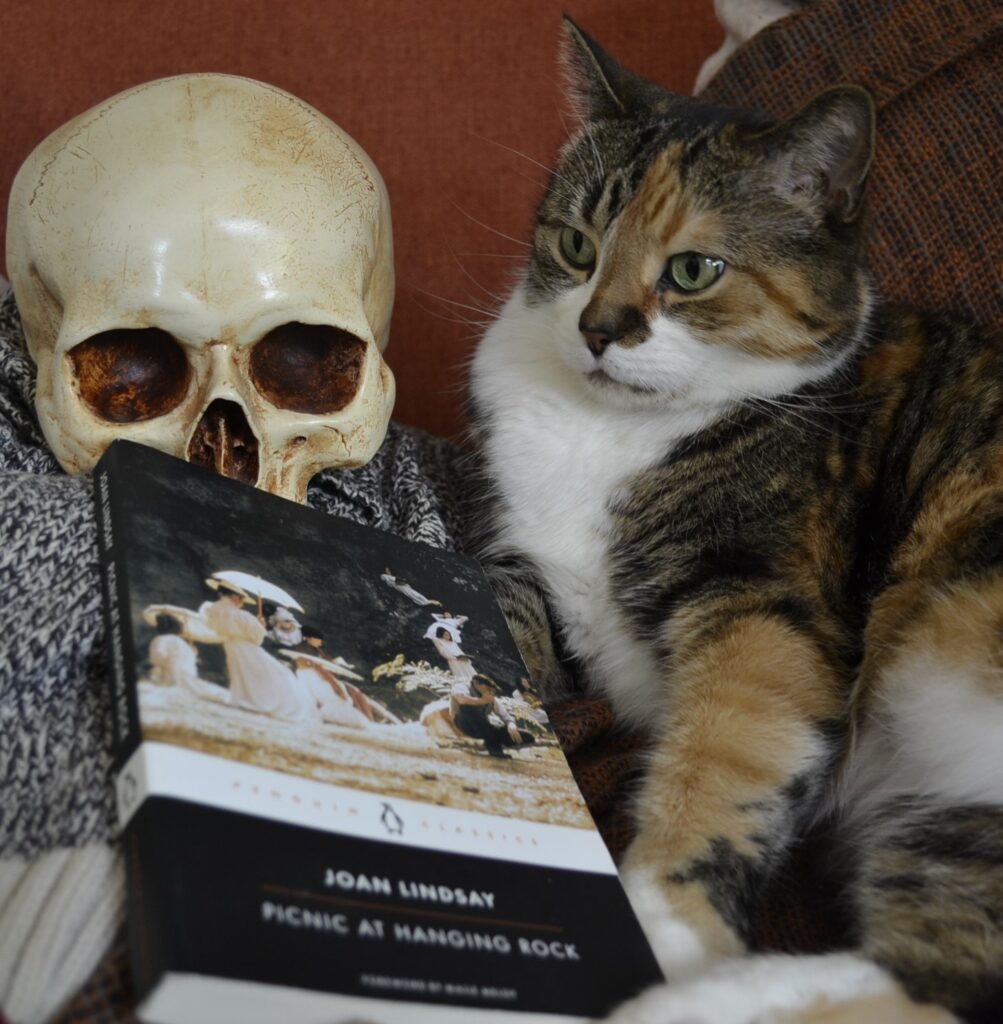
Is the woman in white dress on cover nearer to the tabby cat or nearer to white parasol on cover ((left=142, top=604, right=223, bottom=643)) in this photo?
white parasol on cover ((left=142, top=604, right=223, bottom=643))

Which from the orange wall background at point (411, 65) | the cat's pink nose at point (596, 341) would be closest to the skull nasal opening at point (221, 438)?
the cat's pink nose at point (596, 341)

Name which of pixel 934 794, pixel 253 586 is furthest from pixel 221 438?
pixel 934 794

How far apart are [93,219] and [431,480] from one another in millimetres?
505

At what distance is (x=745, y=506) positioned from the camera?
1.04m

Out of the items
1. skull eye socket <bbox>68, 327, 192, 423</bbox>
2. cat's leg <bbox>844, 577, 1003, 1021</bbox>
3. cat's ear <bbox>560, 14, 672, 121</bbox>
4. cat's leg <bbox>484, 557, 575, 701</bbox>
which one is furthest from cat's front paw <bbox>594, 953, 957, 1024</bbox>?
cat's ear <bbox>560, 14, 672, 121</bbox>

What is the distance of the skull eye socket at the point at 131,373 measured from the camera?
1.00 meters

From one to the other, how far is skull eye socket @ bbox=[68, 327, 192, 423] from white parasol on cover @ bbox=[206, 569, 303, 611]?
29 cm

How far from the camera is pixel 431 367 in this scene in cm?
164

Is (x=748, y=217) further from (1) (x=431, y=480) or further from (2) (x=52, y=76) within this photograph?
(2) (x=52, y=76)

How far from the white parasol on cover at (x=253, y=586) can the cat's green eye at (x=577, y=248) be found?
1.72 feet

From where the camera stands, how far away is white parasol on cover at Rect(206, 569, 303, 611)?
0.79 meters

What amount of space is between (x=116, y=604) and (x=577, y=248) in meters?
0.64

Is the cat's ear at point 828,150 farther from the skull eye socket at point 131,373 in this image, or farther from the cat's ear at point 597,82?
the skull eye socket at point 131,373

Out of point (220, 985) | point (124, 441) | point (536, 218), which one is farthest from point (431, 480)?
point (220, 985)
